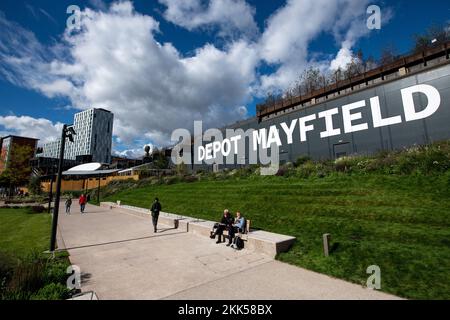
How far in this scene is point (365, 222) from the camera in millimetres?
9016

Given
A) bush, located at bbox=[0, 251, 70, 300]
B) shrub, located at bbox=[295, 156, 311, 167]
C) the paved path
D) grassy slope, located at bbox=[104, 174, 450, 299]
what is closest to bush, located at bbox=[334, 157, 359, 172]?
grassy slope, located at bbox=[104, 174, 450, 299]

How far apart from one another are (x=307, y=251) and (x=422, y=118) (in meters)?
18.0

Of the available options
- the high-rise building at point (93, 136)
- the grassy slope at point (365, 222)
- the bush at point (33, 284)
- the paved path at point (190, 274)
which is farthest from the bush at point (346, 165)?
the high-rise building at point (93, 136)

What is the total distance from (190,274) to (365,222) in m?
7.03

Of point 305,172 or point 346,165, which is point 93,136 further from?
point 346,165

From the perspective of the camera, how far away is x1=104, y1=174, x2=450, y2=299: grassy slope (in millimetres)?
5473

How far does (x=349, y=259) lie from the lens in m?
6.38

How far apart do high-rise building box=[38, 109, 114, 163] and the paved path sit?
182 metres

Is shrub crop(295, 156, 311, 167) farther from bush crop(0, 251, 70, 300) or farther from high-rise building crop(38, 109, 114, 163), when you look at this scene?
high-rise building crop(38, 109, 114, 163)

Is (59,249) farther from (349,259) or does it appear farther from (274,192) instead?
(274,192)

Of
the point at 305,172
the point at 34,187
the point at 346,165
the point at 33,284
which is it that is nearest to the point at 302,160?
the point at 305,172

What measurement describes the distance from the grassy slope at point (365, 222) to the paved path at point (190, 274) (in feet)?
2.62

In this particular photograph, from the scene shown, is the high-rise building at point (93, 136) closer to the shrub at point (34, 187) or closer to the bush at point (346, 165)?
the shrub at point (34, 187)

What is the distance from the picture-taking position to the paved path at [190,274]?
500 cm
